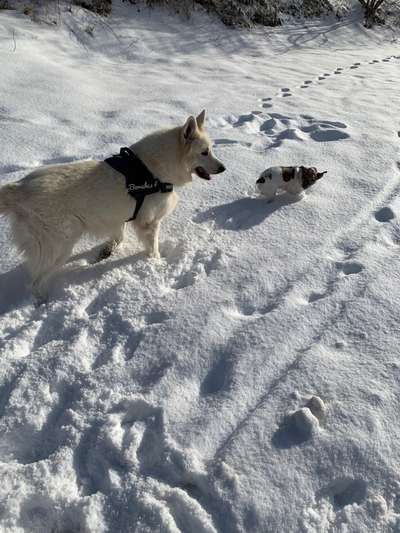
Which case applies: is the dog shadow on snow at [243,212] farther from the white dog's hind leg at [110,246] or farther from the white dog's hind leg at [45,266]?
the white dog's hind leg at [45,266]

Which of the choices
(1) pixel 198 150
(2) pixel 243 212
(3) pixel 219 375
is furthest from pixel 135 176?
(3) pixel 219 375

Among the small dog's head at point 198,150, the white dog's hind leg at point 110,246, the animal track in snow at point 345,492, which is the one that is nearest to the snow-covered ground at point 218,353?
the animal track in snow at point 345,492

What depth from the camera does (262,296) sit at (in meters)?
3.25

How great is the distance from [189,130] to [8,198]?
5.18 ft

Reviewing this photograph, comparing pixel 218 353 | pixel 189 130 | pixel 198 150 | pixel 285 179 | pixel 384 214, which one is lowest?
pixel 218 353

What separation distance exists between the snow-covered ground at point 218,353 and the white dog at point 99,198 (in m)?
0.30

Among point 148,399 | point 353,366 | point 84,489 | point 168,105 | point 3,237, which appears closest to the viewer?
point 84,489

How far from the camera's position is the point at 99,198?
3.20 metres

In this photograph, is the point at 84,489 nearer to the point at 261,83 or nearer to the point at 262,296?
the point at 262,296

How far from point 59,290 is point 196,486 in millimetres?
1865

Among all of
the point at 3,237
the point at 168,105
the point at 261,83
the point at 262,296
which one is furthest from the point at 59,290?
the point at 261,83

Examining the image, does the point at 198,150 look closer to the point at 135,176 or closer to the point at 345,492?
the point at 135,176

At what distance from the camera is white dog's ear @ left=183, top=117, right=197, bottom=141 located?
3.49 meters

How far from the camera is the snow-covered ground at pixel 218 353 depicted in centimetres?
198
